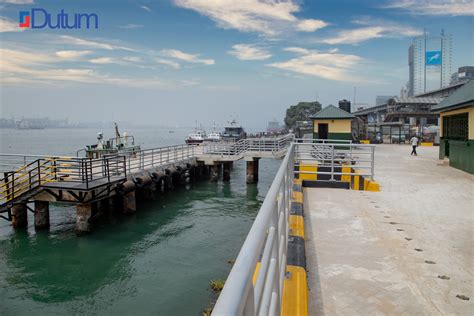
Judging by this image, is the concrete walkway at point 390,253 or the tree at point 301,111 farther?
the tree at point 301,111

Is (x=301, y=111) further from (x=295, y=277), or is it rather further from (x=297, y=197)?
(x=295, y=277)

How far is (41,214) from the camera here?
15.3 meters

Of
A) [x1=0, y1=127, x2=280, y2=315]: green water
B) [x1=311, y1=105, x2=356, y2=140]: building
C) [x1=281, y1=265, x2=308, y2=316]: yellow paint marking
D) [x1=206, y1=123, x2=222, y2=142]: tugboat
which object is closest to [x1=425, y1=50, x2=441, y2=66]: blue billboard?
[x1=206, y1=123, x2=222, y2=142]: tugboat

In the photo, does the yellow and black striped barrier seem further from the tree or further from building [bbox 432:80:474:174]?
the tree

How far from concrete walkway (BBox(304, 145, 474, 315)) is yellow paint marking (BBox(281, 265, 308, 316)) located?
0.66 ft

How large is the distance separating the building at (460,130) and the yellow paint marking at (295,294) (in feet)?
43.2

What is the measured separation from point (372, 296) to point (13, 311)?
29.7ft

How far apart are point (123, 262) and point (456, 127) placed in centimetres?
1607

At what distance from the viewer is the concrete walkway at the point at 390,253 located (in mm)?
3857

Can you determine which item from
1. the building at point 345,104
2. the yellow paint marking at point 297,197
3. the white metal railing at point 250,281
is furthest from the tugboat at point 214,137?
the white metal railing at point 250,281

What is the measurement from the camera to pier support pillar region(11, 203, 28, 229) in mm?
15492

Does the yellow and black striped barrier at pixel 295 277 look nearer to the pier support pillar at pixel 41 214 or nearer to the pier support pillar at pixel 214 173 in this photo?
the pier support pillar at pixel 41 214

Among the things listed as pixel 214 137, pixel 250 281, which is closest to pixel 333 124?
pixel 250 281

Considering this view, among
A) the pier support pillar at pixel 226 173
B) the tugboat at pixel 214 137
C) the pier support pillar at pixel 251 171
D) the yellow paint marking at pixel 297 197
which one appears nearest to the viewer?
the yellow paint marking at pixel 297 197
